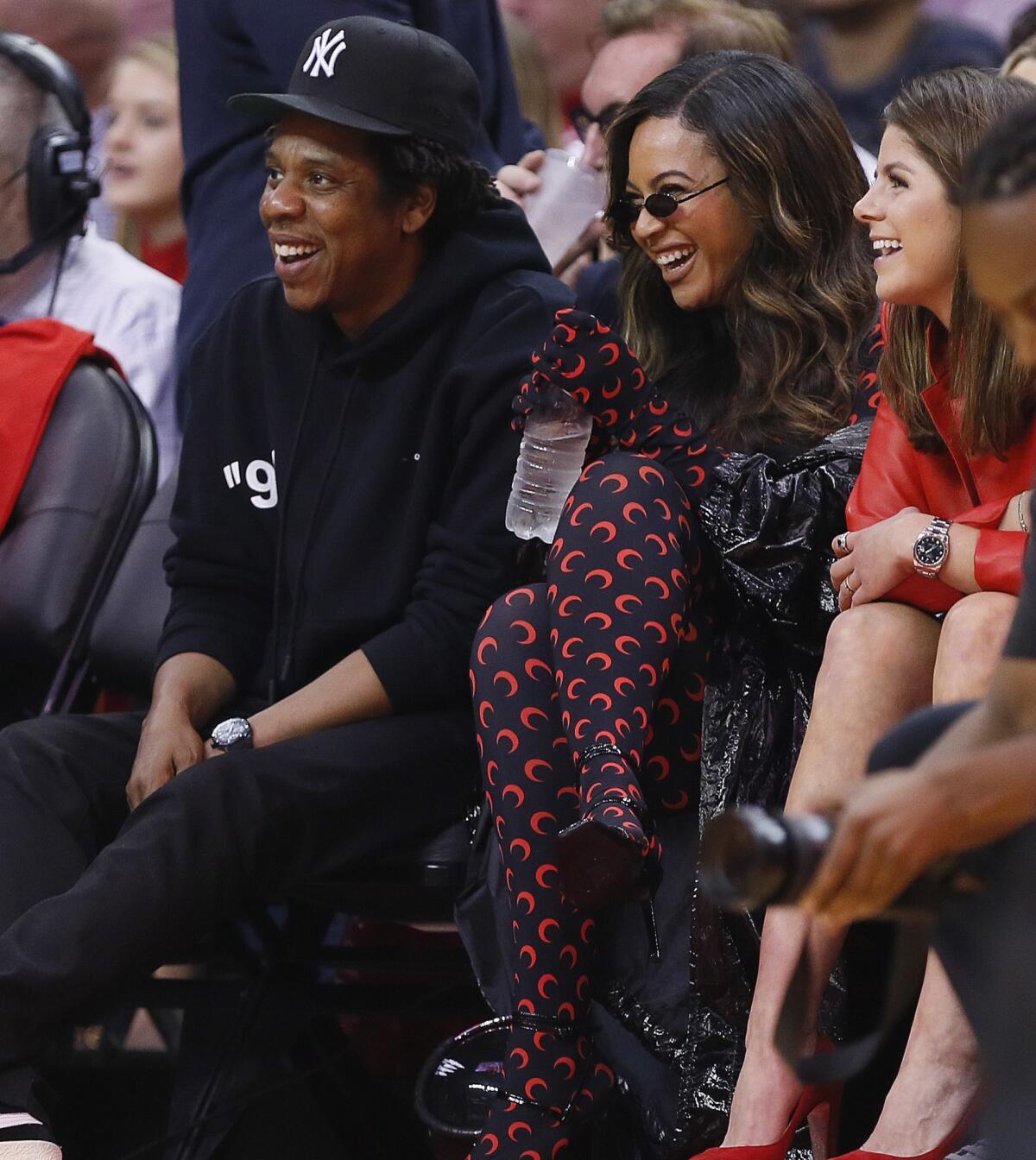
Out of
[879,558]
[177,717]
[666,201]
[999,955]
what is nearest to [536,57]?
[666,201]

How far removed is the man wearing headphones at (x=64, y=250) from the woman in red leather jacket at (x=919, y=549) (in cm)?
184

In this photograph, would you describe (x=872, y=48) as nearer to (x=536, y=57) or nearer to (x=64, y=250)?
(x=536, y=57)

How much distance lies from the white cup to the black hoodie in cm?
31

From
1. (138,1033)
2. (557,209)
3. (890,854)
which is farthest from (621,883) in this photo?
(138,1033)

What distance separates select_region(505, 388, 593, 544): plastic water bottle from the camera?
2471mm

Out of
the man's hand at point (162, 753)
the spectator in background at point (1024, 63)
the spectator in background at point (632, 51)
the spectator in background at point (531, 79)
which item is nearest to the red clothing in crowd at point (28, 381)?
the man's hand at point (162, 753)

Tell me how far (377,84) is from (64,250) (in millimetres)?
1230

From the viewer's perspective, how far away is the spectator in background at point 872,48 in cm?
338

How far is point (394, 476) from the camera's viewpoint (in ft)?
9.22

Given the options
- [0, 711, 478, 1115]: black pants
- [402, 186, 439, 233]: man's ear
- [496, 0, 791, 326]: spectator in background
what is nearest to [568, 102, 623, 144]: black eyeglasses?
[496, 0, 791, 326]: spectator in background

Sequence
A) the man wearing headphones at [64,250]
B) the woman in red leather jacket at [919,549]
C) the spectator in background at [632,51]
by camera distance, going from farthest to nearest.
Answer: the man wearing headphones at [64,250] → the spectator in background at [632,51] → the woman in red leather jacket at [919,549]

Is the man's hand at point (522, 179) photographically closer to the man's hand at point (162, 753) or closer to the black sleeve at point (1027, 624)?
the man's hand at point (162, 753)

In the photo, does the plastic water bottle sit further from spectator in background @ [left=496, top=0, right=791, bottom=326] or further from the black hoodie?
spectator in background @ [left=496, top=0, right=791, bottom=326]

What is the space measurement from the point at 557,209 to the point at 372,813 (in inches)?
48.4
